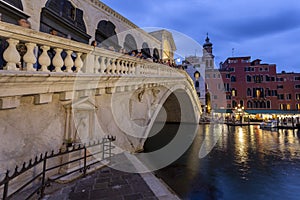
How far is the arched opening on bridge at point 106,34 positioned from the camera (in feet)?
28.7

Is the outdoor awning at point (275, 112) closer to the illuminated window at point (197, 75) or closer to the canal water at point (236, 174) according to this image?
the illuminated window at point (197, 75)

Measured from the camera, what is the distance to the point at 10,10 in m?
4.56

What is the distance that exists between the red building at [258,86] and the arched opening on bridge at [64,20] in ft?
94.5

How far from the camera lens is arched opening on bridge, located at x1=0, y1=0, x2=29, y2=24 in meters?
4.36

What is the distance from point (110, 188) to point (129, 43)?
9.68m

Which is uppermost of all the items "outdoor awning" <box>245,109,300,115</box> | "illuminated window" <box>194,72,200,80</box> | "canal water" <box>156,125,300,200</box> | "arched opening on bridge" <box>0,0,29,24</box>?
"illuminated window" <box>194,72,200,80</box>

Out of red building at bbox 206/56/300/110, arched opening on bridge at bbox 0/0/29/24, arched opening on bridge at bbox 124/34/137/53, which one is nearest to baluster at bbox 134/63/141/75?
arched opening on bridge at bbox 0/0/29/24

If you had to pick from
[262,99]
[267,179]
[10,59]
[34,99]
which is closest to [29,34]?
[10,59]

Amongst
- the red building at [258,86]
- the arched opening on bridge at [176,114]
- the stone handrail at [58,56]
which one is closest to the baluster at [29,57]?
the stone handrail at [58,56]

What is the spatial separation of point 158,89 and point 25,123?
6517 mm

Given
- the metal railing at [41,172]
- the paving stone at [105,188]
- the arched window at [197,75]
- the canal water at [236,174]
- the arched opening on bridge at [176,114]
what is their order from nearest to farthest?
the metal railing at [41,172]
the paving stone at [105,188]
the canal water at [236,174]
the arched opening on bridge at [176,114]
the arched window at [197,75]

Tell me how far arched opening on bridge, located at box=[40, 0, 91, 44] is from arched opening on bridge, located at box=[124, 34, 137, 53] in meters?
3.47

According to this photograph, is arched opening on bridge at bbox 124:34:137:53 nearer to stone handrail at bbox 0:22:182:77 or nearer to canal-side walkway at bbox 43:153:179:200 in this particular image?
stone handrail at bbox 0:22:182:77

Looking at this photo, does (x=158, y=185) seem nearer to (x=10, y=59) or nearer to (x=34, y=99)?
(x=34, y=99)
